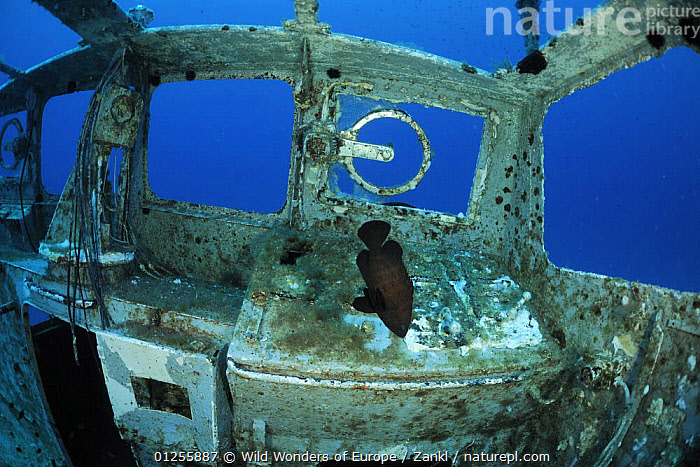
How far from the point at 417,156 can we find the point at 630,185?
133 feet

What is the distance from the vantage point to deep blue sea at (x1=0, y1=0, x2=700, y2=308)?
51906 millimetres

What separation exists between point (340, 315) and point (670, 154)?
7654 cm

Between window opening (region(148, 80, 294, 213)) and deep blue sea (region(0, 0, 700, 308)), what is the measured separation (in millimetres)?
319

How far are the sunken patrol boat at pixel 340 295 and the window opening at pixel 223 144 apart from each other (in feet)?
199

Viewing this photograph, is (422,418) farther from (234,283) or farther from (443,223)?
(234,283)

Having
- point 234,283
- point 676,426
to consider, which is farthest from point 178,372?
point 676,426

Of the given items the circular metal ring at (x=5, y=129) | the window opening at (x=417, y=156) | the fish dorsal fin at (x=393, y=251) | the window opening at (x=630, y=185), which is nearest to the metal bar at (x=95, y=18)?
the window opening at (x=417, y=156)

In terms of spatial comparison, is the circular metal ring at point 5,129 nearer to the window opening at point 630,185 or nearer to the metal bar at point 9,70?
the metal bar at point 9,70

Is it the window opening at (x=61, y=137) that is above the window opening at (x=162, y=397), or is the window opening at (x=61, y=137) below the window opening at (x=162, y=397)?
above

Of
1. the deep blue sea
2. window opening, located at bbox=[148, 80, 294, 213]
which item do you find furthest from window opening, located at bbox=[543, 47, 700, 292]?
window opening, located at bbox=[148, 80, 294, 213]

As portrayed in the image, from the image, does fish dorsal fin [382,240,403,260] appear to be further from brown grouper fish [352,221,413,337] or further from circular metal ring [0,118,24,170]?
circular metal ring [0,118,24,170]

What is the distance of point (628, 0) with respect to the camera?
55.8 inches

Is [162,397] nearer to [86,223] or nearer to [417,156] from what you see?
[86,223]

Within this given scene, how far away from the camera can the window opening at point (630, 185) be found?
53031mm
